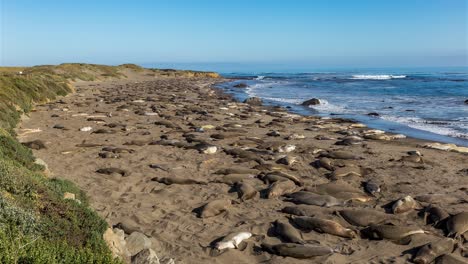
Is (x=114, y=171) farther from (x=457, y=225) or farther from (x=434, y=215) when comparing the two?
(x=457, y=225)

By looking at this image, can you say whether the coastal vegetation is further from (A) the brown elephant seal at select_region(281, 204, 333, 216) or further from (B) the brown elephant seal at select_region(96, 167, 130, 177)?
(A) the brown elephant seal at select_region(281, 204, 333, 216)

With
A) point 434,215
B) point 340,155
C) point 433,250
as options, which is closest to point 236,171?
point 340,155

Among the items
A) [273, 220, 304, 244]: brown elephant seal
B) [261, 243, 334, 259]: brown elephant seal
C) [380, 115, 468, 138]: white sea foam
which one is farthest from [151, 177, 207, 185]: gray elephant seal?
→ [380, 115, 468, 138]: white sea foam

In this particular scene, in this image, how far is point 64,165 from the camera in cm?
1048

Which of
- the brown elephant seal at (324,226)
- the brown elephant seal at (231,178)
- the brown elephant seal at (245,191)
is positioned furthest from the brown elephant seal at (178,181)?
the brown elephant seal at (324,226)

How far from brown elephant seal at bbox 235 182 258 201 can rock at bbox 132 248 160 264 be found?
3043mm

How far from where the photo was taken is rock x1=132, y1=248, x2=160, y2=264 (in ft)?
17.2

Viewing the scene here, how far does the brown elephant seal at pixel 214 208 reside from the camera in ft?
23.9

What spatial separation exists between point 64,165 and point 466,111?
20803mm

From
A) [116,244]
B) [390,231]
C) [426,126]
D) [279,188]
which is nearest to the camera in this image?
[116,244]

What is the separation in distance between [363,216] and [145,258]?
11.8 ft

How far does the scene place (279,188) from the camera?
851cm

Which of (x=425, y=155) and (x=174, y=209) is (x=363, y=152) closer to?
(x=425, y=155)

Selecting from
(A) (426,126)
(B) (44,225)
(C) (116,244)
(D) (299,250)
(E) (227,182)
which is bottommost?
(A) (426,126)
